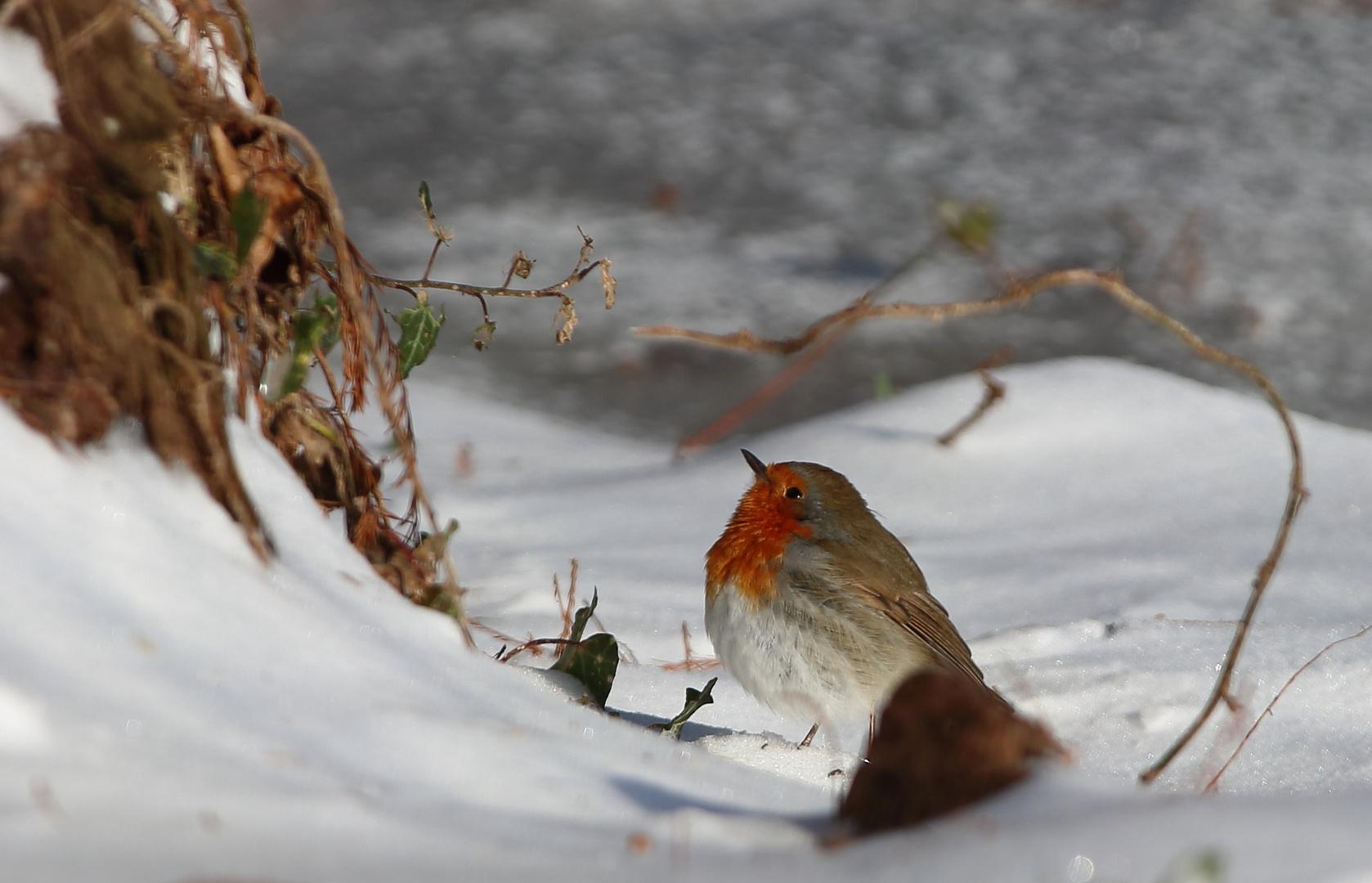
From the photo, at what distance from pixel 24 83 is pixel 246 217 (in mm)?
342

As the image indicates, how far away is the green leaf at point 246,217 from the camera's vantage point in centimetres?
191

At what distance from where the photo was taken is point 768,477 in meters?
3.23

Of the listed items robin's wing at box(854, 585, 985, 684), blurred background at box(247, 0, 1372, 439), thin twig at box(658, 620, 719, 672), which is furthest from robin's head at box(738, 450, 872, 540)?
blurred background at box(247, 0, 1372, 439)

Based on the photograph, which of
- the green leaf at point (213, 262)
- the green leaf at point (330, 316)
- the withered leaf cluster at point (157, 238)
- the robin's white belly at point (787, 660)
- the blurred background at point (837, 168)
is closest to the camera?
the withered leaf cluster at point (157, 238)

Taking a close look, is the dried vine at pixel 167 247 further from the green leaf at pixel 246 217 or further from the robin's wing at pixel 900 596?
the robin's wing at pixel 900 596

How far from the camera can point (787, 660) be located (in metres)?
2.86

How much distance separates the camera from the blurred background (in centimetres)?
662

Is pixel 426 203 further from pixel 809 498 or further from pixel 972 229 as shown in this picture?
pixel 972 229

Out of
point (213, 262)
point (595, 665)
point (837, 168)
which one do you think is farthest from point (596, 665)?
point (837, 168)

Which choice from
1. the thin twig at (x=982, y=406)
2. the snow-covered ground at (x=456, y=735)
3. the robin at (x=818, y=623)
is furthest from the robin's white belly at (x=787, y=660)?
the thin twig at (x=982, y=406)

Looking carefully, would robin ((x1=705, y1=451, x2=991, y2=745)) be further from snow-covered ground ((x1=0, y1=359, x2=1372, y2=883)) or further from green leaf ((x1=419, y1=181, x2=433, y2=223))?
green leaf ((x1=419, y1=181, x2=433, y2=223))

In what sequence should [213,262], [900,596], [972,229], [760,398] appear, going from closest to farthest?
[213,262], [900,596], [972,229], [760,398]

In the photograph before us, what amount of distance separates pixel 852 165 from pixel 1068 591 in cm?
595

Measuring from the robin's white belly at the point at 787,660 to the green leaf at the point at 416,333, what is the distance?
922 mm
